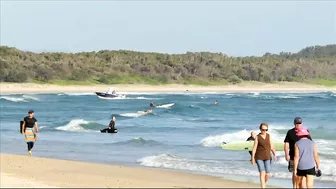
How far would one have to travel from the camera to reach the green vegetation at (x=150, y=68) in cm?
9256

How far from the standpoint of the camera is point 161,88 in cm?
9525

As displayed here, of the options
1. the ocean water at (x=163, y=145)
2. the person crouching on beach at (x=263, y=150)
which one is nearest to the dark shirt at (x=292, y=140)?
the person crouching on beach at (x=263, y=150)

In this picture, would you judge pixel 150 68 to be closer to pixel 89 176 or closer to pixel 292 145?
pixel 89 176

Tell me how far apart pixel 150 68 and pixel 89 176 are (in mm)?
92876

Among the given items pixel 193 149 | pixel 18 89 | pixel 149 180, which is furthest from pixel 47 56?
pixel 149 180

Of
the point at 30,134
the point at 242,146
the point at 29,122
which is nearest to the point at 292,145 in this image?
the point at 29,122

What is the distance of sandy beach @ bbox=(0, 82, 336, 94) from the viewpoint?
8119cm

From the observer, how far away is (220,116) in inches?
1799

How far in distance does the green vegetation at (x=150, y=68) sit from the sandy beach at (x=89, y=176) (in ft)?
226

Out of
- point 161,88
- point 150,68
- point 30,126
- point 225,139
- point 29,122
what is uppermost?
point 29,122

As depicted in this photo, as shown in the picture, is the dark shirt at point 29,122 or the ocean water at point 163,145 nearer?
the ocean water at point 163,145

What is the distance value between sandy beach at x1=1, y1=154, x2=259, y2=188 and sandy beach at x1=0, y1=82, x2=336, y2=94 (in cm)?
5943

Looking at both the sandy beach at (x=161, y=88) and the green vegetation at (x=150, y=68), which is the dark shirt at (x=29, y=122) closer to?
the sandy beach at (x=161, y=88)

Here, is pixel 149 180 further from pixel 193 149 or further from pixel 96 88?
pixel 96 88
